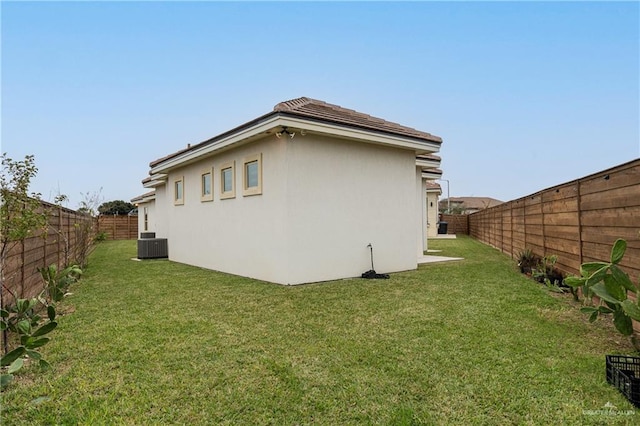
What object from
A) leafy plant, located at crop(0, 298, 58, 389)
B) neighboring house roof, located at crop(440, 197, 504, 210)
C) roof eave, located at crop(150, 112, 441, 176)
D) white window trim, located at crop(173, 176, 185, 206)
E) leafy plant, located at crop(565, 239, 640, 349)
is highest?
neighboring house roof, located at crop(440, 197, 504, 210)

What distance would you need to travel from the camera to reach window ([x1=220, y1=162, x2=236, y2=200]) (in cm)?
974

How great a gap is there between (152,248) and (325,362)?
504 inches

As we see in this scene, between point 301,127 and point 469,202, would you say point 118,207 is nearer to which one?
point 301,127

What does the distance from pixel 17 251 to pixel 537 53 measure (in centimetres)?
1487

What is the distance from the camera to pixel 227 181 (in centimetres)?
1021

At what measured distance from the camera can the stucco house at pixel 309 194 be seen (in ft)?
25.7

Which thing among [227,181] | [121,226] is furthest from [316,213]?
[121,226]

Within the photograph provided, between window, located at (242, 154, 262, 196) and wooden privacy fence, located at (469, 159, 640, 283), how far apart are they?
20.8 ft

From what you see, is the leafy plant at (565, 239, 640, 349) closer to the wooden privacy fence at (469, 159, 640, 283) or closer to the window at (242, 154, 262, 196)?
the wooden privacy fence at (469, 159, 640, 283)

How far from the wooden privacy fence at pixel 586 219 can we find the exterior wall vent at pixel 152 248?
1322 cm

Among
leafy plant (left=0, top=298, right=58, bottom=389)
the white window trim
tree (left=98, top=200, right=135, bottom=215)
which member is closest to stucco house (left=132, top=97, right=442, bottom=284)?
the white window trim

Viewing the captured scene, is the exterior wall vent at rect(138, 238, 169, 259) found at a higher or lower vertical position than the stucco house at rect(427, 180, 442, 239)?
lower

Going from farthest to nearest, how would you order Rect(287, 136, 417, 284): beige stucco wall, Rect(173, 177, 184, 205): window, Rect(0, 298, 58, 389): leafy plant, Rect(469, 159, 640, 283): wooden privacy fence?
Rect(173, 177, 184, 205): window, Rect(287, 136, 417, 284): beige stucco wall, Rect(469, 159, 640, 283): wooden privacy fence, Rect(0, 298, 58, 389): leafy plant

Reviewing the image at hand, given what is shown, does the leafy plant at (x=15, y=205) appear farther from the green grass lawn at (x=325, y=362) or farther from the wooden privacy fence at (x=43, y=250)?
the green grass lawn at (x=325, y=362)
